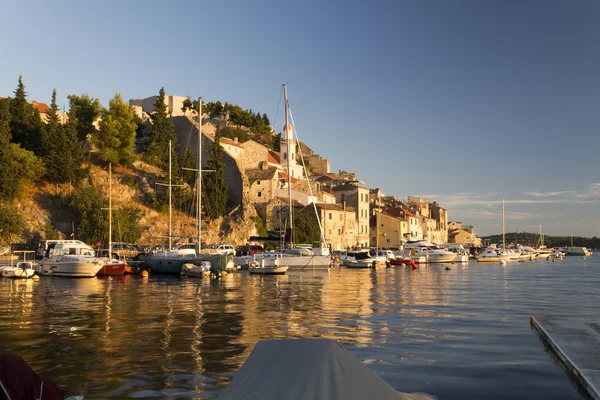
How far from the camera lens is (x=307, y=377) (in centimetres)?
511

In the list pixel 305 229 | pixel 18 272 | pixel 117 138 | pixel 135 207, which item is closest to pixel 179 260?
pixel 18 272

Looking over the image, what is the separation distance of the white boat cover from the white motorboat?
43272 millimetres

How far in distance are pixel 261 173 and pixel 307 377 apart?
92.2 meters

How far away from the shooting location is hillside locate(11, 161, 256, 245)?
67.6 meters

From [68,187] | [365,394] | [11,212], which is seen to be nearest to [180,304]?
[365,394]

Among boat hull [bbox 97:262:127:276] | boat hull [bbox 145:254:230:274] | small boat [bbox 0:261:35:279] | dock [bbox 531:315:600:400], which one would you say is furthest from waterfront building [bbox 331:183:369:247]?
dock [bbox 531:315:600:400]

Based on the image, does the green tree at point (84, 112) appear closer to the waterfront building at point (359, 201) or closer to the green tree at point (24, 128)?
the green tree at point (24, 128)

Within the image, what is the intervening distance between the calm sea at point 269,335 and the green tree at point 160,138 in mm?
57413

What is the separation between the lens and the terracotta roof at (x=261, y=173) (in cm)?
9562

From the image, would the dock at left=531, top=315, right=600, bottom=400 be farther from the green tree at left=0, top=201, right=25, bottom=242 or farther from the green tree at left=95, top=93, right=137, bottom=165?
the green tree at left=95, top=93, right=137, bottom=165

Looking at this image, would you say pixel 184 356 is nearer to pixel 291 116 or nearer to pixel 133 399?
pixel 133 399

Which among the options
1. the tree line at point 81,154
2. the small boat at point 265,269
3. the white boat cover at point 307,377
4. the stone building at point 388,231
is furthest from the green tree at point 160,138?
the white boat cover at point 307,377

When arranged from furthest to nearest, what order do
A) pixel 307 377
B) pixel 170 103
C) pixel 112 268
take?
pixel 170 103, pixel 112 268, pixel 307 377

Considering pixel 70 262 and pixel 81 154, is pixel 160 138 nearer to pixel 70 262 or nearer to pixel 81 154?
pixel 81 154
